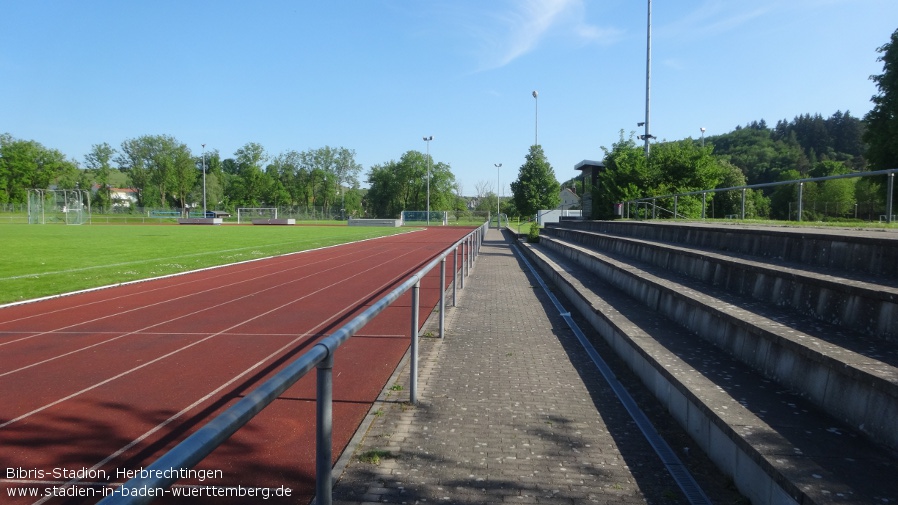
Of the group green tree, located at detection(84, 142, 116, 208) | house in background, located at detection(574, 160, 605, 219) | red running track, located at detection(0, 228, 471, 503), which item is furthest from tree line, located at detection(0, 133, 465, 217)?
red running track, located at detection(0, 228, 471, 503)

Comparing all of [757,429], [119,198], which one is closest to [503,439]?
[757,429]

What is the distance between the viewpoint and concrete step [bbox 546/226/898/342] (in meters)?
3.96

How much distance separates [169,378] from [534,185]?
40543 millimetres

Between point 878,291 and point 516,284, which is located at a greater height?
point 878,291

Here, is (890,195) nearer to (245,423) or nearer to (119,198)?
(245,423)

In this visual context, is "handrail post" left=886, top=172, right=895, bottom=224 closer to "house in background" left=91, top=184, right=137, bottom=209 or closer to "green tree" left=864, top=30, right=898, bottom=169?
"green tree" left=864, top=30, right=898, bottom=169

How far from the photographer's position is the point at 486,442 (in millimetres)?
3920

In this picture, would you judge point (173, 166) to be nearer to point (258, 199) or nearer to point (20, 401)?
point (258, 199)

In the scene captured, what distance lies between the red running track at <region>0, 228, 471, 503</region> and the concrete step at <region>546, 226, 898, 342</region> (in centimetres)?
383

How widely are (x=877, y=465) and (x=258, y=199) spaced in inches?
4236

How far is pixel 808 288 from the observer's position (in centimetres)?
489

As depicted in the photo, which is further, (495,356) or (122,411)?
(495,356)

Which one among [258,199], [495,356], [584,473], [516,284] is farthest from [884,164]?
[258,199]

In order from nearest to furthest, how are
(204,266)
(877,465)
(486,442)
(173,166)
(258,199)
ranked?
(877,465) < (486,442) < (204,266) < (173,166) < (258,199)
